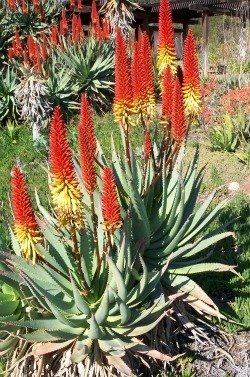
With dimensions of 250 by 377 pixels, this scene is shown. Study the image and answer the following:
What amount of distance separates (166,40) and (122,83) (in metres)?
0.53

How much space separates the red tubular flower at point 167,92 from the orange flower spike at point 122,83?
0.89 ft

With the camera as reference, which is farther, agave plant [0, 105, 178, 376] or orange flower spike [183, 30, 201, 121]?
orange flower spike [183, 30, 201, 121]

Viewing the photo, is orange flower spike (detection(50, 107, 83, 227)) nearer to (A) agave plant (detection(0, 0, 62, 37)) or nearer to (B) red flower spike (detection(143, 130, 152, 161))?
(B) red flower spike (detection(143, 130, 152, 161))

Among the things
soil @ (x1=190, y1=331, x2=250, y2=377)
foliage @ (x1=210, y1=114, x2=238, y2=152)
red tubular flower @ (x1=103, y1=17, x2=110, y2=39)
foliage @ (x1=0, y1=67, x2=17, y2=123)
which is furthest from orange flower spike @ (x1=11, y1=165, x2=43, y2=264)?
red tubular flower @ (x1=103, y1=17, x2=110, y2=39)

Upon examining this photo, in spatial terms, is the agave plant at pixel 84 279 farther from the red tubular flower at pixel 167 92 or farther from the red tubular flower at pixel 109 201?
the red tubular flower at pixel 167 92

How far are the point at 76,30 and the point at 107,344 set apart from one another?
8.97m

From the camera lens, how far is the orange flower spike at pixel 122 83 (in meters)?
2.76

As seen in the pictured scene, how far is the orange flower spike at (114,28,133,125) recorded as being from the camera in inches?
109

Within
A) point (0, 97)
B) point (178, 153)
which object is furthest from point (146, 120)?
point (0, 97)

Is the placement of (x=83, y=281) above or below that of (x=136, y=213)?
below

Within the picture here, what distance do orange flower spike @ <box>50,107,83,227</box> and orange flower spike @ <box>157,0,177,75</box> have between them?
108cm

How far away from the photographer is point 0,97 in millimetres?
10195

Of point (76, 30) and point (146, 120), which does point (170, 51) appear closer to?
point (146, 120)

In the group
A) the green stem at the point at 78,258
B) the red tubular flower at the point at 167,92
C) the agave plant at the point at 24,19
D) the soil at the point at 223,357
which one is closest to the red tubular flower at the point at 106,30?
the agave plant at the point at 24,19
